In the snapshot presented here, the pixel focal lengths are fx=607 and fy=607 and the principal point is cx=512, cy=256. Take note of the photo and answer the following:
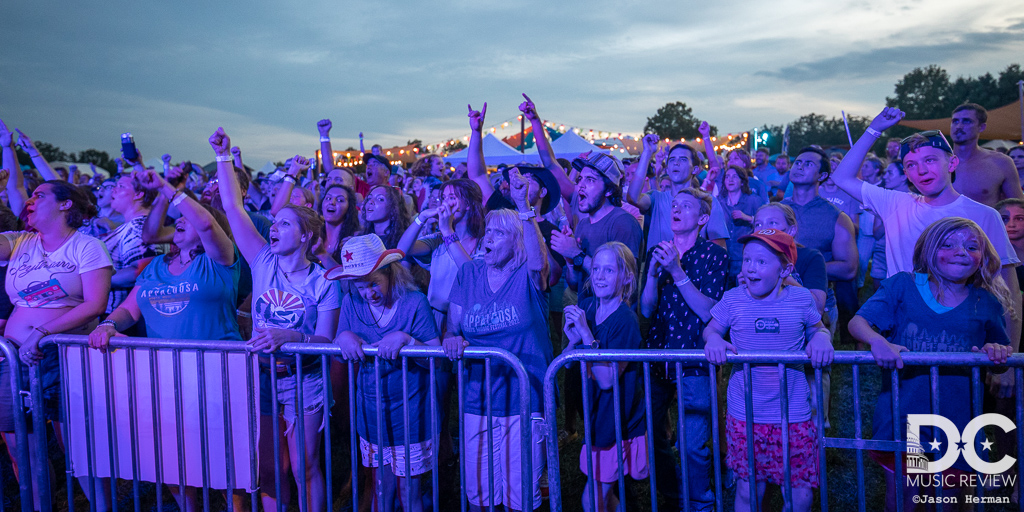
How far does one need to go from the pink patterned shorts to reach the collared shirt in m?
0.48

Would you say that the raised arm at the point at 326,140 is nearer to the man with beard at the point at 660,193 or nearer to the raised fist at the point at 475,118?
the raised fist at the point at 475,118

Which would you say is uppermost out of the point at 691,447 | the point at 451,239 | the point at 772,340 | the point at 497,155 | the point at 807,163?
the point at 497,155

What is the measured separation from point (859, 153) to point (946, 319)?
4.67 ft

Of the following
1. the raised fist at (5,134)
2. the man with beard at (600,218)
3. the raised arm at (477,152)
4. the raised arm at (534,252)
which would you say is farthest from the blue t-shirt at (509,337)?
the raised fist at (5,134)

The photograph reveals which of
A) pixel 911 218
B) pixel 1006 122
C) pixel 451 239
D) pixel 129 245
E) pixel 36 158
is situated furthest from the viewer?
pixel 1006 122

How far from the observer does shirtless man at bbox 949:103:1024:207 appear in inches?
188

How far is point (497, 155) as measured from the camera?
63.4 feet

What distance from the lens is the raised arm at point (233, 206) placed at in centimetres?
378

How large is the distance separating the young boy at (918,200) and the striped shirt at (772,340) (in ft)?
3.50

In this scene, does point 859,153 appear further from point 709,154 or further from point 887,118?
point 709,154

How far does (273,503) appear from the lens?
12.1 feet

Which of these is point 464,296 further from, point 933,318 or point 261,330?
point 933,318

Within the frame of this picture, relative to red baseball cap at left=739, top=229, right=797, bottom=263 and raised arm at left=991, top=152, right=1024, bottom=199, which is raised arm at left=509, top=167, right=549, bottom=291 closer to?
red baseball cap at left=739, top=229, right=797, bottom=263

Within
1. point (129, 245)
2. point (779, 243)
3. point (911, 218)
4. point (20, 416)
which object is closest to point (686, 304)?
point (779, 243)
